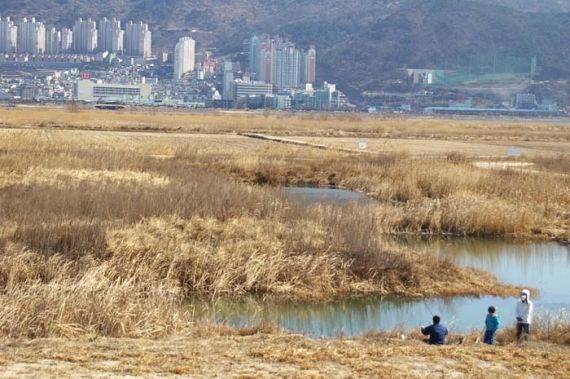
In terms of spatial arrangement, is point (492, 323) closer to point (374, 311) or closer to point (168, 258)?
point (374, 311)

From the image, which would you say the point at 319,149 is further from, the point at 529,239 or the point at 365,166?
the point at 529,239

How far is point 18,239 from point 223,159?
2431cm

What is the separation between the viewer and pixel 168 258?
53.4ft

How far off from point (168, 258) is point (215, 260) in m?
0.87

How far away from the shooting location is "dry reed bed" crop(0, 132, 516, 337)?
11.7 metres

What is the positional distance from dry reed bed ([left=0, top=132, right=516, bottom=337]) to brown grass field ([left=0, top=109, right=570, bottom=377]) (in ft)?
0.11

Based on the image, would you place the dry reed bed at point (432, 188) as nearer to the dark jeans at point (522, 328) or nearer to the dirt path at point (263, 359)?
the dark jeans at point (522, 328)

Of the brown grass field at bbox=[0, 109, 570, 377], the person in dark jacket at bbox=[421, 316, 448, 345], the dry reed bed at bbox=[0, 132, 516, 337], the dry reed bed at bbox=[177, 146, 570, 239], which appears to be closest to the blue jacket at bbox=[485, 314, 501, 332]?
the brown grass field at bbox=[0, 109, 570, 377]

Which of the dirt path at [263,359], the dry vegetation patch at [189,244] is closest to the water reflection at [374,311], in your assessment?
the dry vegetation patch at [189,244]

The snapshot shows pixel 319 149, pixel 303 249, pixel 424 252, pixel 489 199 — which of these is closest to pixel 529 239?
pixel 489 199

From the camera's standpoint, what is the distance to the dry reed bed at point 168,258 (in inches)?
460

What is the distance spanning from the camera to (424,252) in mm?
18875

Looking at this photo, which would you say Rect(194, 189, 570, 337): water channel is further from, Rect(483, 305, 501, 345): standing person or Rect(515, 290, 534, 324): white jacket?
Rect(483, 305, 501, 345): standing person

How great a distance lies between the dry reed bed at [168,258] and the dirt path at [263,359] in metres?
1.06
